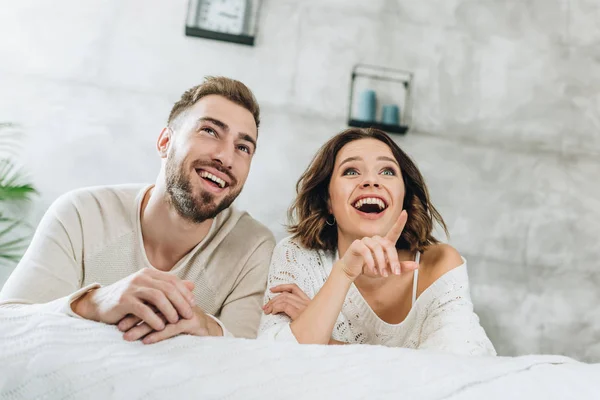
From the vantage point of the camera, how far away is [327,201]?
1.66m

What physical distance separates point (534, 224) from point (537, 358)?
1562mm

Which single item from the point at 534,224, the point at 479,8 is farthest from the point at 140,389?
the point at 479,8

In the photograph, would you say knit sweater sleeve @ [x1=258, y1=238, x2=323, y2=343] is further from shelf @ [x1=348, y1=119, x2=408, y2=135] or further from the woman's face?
shelf @ [x1=348, y1=119, x2=408, y2=135]

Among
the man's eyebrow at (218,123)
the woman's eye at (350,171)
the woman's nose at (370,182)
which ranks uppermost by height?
the man's eyebrow at (218,123)

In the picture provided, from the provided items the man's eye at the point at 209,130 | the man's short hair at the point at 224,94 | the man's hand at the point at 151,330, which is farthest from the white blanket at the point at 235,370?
the man's short hair at the point at 224,94

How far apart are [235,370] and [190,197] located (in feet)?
2.63

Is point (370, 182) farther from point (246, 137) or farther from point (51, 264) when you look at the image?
point (51, 264)

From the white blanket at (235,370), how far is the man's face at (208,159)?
71 cm

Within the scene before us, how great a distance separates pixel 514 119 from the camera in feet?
7.28

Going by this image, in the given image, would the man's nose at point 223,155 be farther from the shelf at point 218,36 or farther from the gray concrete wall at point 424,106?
the shelf at point 218,36

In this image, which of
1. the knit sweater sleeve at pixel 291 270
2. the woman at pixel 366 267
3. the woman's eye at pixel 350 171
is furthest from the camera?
the woman's eye at pixel 350 171

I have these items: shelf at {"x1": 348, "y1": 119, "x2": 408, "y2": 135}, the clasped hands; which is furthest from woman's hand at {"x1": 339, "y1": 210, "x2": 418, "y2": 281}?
shelf at {"x1": 348, "y1": 119, "x2": 408, "y2": 135}

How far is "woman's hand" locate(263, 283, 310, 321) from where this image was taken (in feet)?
4.13

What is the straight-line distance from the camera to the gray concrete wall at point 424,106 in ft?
6.40
